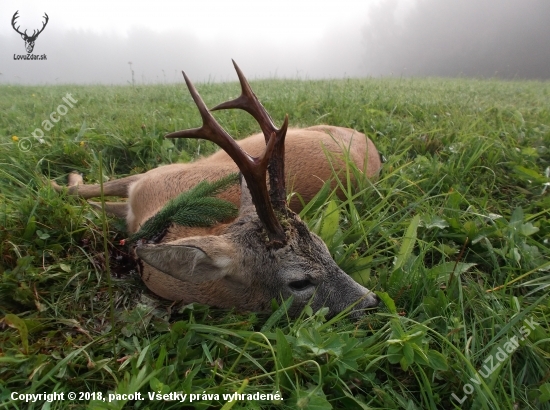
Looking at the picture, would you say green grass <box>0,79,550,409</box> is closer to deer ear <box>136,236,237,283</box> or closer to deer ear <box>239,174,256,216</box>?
deer ear <box>136,236,237,283</box>

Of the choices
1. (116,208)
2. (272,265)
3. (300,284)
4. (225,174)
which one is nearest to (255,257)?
(272,265)

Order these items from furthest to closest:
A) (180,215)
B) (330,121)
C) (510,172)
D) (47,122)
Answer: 1. (330,121)
2. (47,122)
3. (510,172)
4. (180,215)

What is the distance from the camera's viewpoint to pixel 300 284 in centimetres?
231

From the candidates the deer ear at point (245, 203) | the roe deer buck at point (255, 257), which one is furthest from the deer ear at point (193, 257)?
the deer ear at point (245, 203)

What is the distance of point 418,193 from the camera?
3400 millimetres

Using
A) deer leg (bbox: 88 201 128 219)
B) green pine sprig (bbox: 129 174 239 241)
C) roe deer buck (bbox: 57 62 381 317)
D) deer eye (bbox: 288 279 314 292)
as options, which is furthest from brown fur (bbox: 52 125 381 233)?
deer eye (bbox: 288 279 314 292)

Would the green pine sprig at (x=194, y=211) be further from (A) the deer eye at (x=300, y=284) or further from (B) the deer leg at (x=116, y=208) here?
(B) the deer leg at (x=116, y=208)

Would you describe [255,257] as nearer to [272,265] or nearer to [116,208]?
[272,265]

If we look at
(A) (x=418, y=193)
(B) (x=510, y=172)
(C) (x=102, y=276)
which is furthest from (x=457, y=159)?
(C) (x=102, y=276)

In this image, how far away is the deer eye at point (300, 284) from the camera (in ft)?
7.52

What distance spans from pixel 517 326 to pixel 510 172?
7.36 ft

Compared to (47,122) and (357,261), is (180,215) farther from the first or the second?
(47,122)

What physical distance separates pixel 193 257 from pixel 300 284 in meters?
0.66

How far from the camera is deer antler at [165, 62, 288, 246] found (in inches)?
75.8
